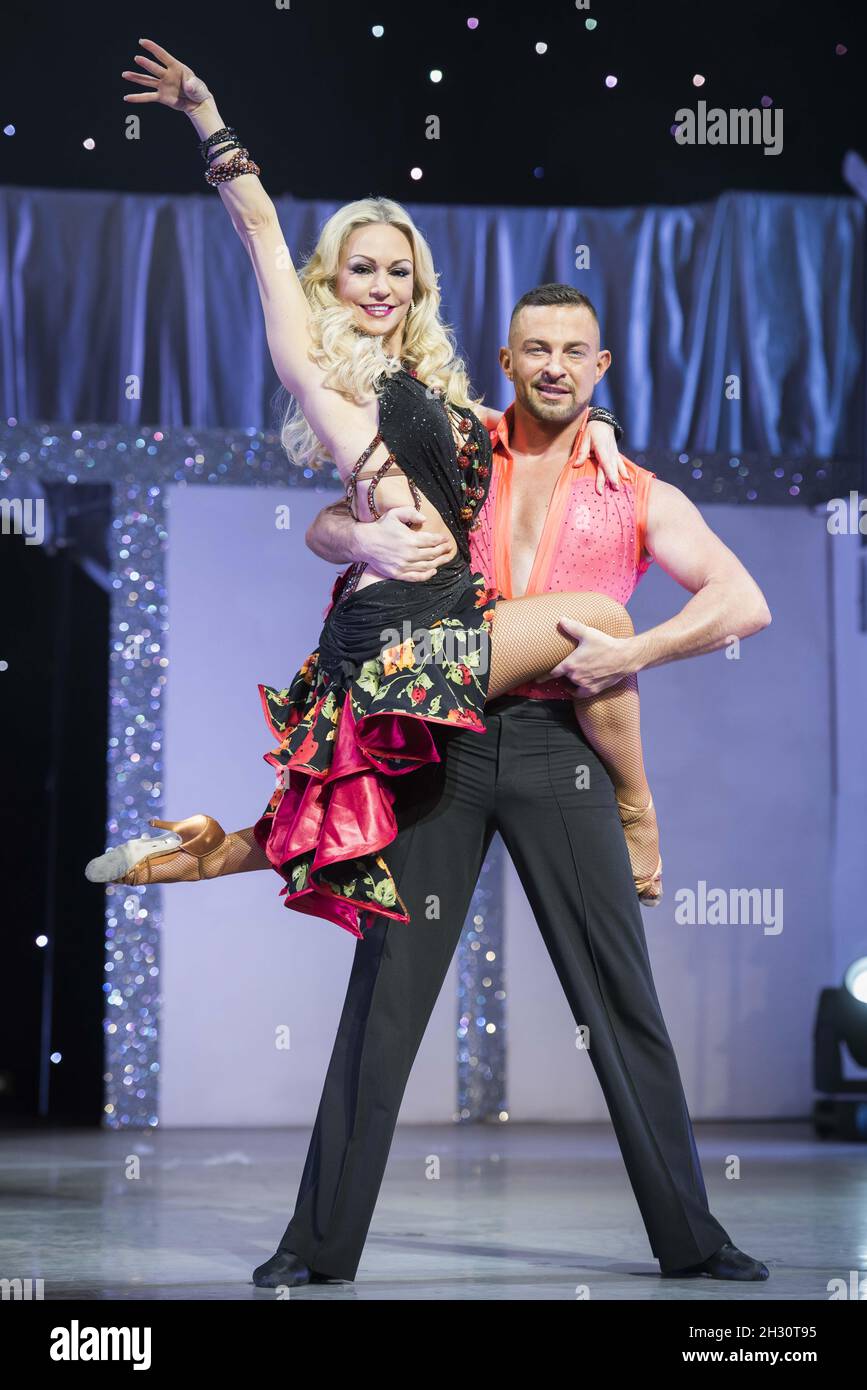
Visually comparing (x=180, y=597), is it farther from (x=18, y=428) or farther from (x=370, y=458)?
(x=370, y=458)

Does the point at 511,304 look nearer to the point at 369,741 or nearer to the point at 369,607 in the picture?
the point at 369,607

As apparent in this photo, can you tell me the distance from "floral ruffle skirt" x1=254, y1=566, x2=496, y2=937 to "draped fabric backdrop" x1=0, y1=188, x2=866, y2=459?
296cm

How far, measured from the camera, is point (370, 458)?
2.40m

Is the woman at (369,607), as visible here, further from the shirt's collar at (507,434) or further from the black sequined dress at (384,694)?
the shirt's collar at (507,434)

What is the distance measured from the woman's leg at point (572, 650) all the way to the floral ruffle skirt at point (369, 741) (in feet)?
0.11

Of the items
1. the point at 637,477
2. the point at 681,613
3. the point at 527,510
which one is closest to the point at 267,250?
the point at 527,510

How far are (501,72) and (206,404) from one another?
1383 mm

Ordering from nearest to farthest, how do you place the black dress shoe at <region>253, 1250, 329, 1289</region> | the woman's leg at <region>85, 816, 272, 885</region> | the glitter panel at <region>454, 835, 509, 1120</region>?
1. the black dress shoe at <region>253, 1250, 329, 1289</region>
2. the woman's leg at <region>85, 816, 272, 885</region>
3. the glitter panel at <region>454, 835, 509, 1120</region>

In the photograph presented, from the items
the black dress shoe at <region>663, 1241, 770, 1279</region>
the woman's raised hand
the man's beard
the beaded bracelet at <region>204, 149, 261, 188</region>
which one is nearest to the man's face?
the man's beard

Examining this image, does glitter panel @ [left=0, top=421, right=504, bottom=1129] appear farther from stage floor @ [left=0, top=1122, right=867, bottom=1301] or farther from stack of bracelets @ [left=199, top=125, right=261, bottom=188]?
stack of bracelets @ [left=199, top=125, right=261, bottom=188]

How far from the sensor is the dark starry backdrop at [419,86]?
16.0 ft

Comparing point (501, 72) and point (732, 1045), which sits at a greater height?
point (501, 72)

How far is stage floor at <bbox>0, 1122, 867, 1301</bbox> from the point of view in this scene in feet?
7.66
